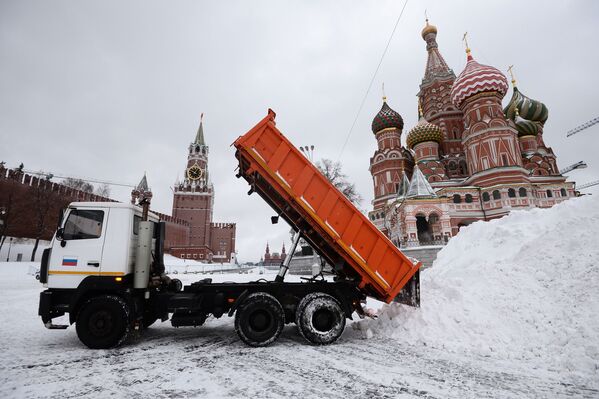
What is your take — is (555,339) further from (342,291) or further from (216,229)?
(216,229)

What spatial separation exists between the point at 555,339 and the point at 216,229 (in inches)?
3004

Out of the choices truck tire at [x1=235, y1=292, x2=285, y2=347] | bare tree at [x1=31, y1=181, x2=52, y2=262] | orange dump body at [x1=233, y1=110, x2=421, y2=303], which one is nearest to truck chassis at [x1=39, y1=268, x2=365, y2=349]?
truck tire at [x1=235, y1=292, x2=285, y2=347]

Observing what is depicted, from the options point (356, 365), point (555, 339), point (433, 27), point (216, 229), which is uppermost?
point (433, 27)

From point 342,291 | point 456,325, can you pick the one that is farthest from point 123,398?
point 456,325

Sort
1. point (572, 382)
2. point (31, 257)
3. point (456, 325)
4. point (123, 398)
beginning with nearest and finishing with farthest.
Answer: point (123, 398)
point (572, 382)
point (456, 325)
point (31, 257)

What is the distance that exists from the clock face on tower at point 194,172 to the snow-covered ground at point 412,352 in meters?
74.9

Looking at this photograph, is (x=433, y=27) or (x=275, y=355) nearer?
(x=275, y=355)

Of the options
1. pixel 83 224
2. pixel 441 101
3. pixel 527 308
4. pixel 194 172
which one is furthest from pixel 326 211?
pixel 194 172

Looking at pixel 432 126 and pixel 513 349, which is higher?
pixel 432 126

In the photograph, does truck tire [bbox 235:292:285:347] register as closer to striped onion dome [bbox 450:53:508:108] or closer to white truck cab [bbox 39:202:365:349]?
white truck cab [bbox 39:202:365:349]

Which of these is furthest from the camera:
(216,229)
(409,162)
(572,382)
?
(216,229)

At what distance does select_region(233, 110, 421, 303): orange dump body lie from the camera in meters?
5.39

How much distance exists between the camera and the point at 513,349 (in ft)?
14.7

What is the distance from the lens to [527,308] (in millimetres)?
5172
